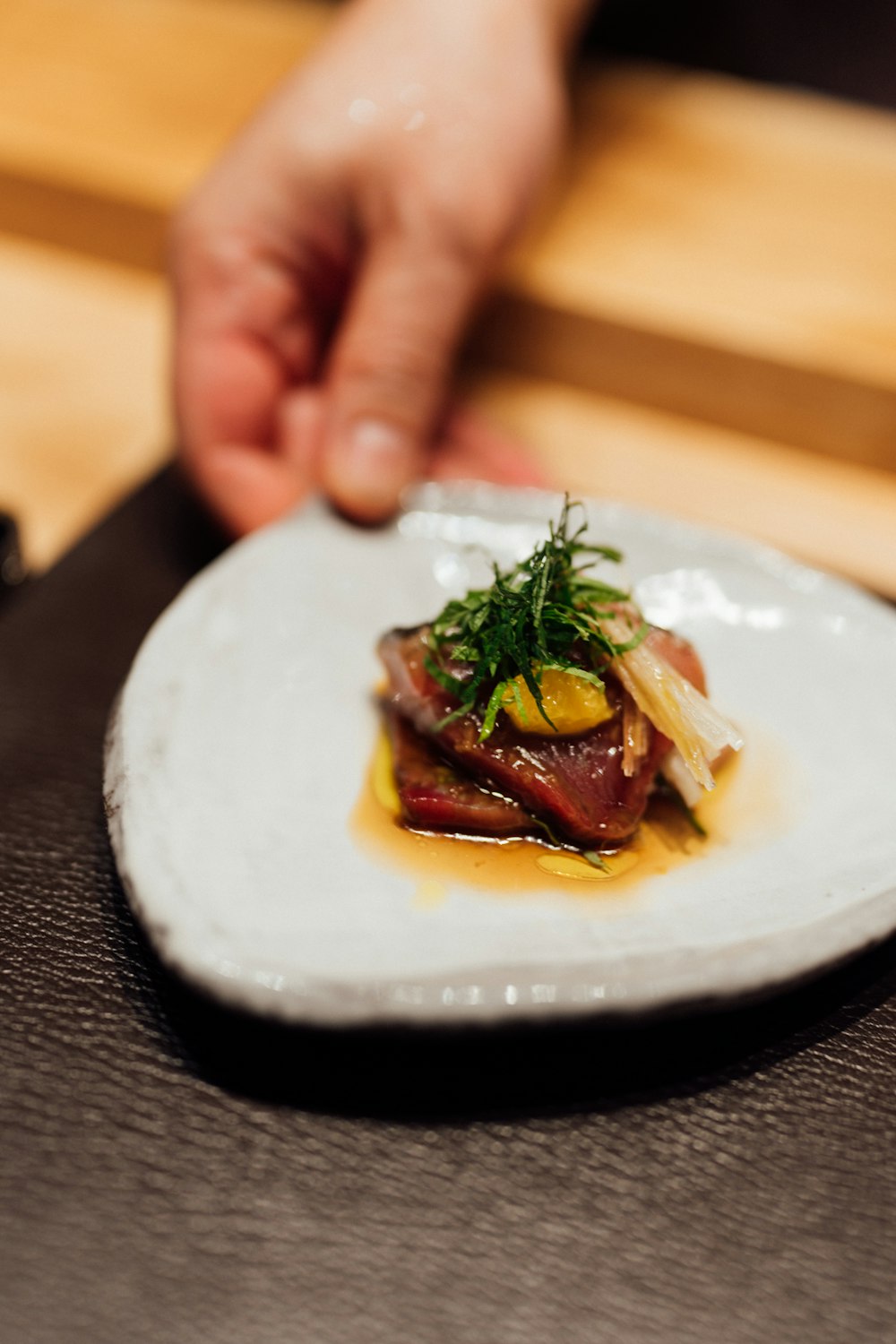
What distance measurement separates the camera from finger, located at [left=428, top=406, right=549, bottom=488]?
292cm

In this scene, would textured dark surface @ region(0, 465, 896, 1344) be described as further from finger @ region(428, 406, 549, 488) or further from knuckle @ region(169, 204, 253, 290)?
knuckle @ region(169, 204, 253, 290)

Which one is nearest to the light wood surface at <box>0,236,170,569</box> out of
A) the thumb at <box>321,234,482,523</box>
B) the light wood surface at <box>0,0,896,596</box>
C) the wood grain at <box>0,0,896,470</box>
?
the light wood surface at <box>0,0,896,596</box>

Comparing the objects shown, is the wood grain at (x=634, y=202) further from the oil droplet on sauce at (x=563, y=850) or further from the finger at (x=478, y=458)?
the oil droplet on sauce at (x=563, y=850)

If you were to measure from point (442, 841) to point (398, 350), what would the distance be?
1286 millimetres

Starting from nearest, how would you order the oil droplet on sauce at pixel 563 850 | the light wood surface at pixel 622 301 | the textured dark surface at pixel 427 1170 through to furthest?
1. the textured dark surface at pixel 427 1170
2. the oil droplet on sauce at pixel 563 850
3. the light wood surface at pixel 622 301

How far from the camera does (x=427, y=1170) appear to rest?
4.97 ft

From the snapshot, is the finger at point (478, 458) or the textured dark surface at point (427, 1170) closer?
the textured dark surface at point (427, 1170)

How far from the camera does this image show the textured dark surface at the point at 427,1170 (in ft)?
4.58

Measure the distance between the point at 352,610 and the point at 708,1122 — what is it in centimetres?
111

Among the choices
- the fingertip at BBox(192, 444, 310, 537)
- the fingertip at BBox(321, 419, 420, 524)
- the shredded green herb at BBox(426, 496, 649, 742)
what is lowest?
the fingertip at BBox(192, 444, 310, 537)

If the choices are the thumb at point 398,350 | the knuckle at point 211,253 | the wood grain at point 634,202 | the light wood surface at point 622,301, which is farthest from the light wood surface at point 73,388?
the thumb at point 398,350

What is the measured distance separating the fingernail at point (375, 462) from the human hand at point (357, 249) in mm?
11

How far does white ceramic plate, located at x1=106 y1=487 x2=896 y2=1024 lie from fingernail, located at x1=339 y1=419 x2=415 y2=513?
7 centimetres

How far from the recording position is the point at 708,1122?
1.59 metres
